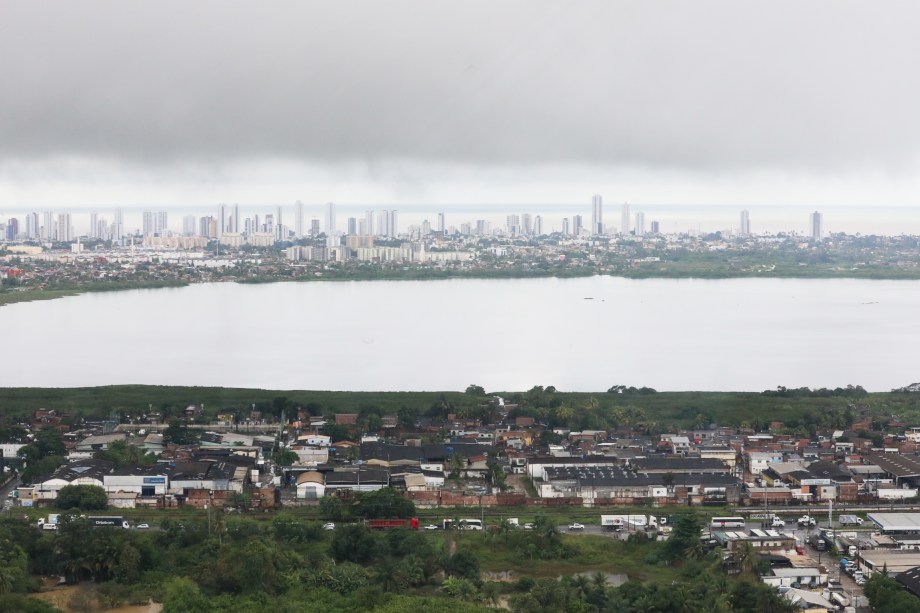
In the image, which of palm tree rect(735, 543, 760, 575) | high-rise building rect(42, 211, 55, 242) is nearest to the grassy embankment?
palm tree rect(735, 543, 760, 575)

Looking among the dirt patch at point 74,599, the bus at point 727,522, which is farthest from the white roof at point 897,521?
the dirt patch at point 74,599

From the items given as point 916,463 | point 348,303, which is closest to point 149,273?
point 348,303

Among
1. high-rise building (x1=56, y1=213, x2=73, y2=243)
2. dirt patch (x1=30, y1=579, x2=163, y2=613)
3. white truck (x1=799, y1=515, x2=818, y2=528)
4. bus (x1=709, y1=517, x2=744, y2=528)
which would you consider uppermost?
high-rise building (x1=56, y1=213, x2=73, y2=243)

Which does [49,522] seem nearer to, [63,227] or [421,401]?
[421,401]

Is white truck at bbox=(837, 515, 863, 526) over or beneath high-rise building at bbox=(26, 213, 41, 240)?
beneath

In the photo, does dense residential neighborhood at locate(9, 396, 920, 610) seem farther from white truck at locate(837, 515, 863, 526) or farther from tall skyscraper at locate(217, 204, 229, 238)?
tall skyscraper at locate(217, 204, 229, 238)

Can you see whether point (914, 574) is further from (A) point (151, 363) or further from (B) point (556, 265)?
(B) point (556, 265)

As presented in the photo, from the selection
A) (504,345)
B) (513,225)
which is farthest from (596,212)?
(504,345)
